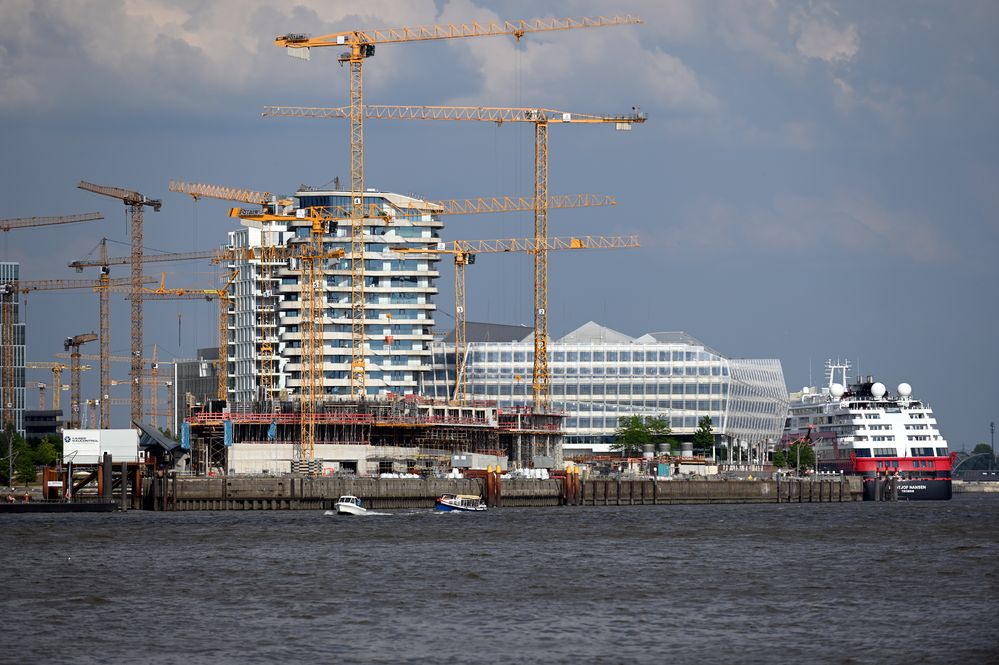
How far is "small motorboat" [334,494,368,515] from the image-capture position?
145m

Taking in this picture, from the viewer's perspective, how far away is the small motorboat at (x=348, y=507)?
145125mm

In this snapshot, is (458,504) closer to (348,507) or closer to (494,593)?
(348,507)

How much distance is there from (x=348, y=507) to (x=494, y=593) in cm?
6764

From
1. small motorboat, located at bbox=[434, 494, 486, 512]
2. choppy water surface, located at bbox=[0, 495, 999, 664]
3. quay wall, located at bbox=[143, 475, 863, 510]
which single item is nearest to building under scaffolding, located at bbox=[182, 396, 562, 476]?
quay wall, located at bbox=[143, 475, 863, 510]

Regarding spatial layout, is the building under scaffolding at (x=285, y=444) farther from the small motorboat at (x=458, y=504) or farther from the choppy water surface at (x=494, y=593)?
the choppy water surface at (x=494, y=593)

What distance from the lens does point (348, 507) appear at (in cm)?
14550

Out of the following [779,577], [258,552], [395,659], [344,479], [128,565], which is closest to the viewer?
[395,659]

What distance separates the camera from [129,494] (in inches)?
6353

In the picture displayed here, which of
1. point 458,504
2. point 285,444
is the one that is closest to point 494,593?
point 458,504

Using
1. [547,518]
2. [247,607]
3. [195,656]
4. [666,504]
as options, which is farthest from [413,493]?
[195,656]

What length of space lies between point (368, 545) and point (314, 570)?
18.1 m

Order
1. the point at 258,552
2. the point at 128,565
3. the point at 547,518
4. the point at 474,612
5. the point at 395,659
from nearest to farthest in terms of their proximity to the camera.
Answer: the point at 395,659 < the point at 474,612 < the point at 128,565 < the point at 258,552 < the point at 547,518

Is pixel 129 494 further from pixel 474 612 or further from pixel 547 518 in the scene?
pixel 474 612

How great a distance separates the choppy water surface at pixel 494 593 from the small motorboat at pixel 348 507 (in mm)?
16023
